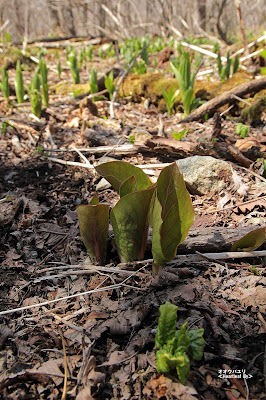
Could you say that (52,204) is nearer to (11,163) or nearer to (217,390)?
(11,163)

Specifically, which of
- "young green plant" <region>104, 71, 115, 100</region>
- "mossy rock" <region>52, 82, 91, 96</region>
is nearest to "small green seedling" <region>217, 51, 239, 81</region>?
"young green plant" <region>104, 71, 115, 100</region>

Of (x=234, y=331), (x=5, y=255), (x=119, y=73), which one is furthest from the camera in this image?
(x=119, y=73)

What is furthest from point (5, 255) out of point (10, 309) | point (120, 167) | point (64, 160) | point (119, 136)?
point (119, 136)

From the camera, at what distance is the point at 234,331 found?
4.16 ft

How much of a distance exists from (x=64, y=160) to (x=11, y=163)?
0.50 meters

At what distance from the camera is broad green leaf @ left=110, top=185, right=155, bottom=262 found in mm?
1449

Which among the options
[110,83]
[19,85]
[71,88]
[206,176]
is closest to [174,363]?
[206,176]

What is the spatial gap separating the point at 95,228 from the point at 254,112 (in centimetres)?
241

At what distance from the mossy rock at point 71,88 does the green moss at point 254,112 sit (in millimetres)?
2279

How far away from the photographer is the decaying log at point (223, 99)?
3.46 metres

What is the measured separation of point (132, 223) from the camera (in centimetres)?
154

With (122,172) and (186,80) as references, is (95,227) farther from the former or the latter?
(186,80)

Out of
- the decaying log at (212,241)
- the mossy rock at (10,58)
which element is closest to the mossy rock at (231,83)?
the decaying log at (212,241)

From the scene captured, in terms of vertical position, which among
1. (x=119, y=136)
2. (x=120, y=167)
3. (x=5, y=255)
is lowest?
(x=5, y=255)
